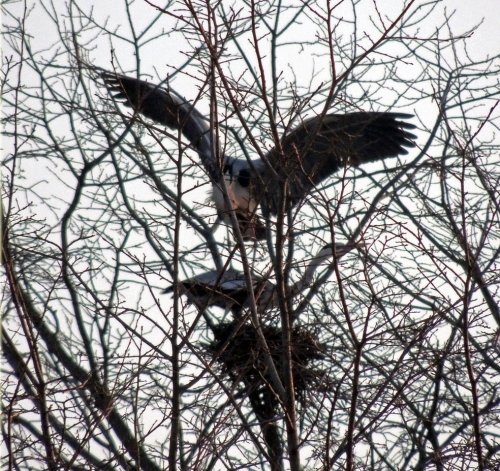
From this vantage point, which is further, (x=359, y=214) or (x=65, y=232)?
(x=65, y=232)

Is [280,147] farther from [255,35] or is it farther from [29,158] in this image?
[29,158]

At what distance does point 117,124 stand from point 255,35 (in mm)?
4436

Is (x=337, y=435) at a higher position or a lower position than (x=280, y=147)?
higher

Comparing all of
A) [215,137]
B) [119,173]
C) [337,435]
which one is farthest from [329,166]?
[215,137]

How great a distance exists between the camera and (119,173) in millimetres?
8188

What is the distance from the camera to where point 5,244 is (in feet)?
11.3

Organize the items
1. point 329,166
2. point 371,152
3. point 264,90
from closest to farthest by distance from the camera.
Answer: point 264,90
point 371,152
point 329,166

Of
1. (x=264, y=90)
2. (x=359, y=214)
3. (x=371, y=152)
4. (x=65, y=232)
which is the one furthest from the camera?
(x=371, y=152)

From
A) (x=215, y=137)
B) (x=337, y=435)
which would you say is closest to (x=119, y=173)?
(x=337, y=435)

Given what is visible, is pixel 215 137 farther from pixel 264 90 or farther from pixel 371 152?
pixel 371 152

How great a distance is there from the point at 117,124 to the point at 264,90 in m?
4.53

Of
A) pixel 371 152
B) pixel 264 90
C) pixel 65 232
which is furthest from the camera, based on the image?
pixel 371 152

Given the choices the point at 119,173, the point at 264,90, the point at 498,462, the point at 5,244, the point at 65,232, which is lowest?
the point at 498,462

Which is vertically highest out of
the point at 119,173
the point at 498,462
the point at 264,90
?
the point at 119,173
